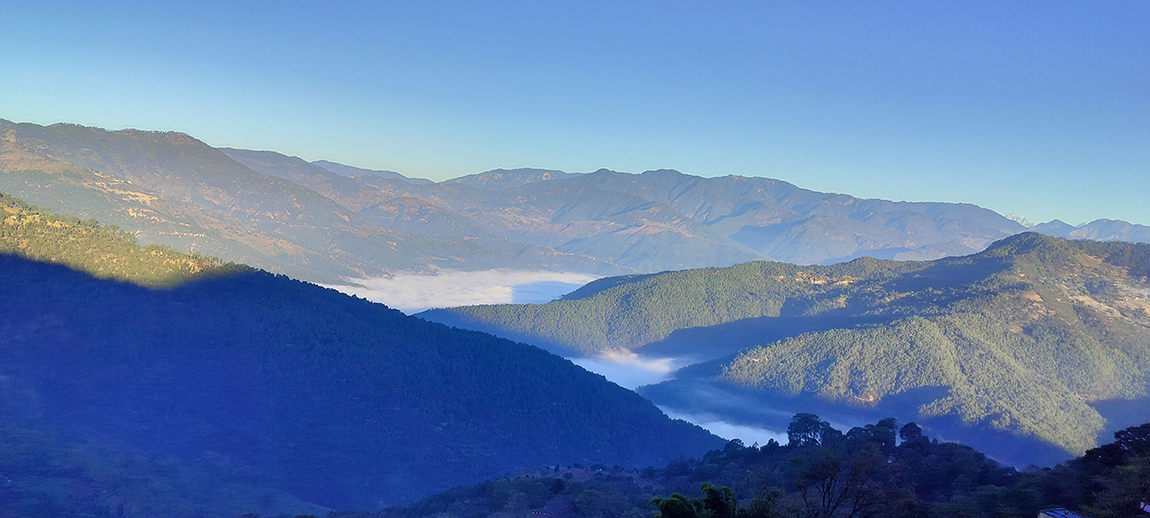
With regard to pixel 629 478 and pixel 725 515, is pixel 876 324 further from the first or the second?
pixel 725 515

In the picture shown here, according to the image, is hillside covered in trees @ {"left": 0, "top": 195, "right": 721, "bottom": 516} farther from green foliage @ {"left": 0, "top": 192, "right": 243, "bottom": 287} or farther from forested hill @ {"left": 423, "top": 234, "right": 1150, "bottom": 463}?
forested hill @ {"left": 423, "top": 234, "right": 1150, "bottom": 463}

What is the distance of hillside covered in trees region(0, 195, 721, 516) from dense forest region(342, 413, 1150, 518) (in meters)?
20.1

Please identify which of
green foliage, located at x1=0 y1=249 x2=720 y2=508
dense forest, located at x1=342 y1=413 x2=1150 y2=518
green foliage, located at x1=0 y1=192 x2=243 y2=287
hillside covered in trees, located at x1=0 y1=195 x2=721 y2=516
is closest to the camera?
dense forest, located at x1=342 y1=413 x2=1150 y2=518

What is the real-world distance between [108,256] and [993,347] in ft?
574

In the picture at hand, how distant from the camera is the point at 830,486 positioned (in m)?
41.1

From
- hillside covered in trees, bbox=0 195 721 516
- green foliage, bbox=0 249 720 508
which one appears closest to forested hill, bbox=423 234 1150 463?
hillside covered in trees, bbox=0 195 721 516

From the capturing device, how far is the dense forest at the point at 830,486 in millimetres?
38656

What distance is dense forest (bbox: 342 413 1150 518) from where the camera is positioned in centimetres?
3866

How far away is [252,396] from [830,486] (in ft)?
278

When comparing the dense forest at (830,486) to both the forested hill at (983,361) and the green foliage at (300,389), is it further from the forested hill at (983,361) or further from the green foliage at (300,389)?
the forested hill at (983,361)

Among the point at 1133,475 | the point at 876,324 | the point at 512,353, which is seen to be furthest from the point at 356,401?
the point at 876,324

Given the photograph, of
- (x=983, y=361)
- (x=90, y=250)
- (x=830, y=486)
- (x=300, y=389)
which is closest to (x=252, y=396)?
(x=300, y=389)

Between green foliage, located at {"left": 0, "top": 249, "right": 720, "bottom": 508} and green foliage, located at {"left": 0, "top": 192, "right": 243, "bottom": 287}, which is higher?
green foliage, located at {"left": 0, "top": 192, "right": 243, "bottom": 287}

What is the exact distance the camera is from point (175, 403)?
97.8 meters
